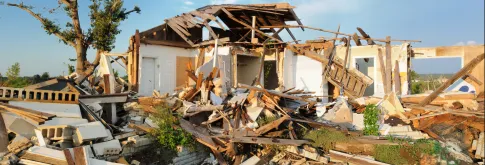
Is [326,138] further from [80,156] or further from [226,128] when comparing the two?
[80,156]

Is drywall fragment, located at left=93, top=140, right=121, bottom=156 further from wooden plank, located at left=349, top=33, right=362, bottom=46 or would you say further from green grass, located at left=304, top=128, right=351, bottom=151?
wooden plank, located at left=349, top=33, right=362, bottom=46

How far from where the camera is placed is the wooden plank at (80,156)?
6465 mm

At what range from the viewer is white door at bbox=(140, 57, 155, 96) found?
14.4 metres

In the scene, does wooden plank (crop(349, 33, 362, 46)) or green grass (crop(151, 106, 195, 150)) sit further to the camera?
wooden plank (crop(349, 33, 362, 46))

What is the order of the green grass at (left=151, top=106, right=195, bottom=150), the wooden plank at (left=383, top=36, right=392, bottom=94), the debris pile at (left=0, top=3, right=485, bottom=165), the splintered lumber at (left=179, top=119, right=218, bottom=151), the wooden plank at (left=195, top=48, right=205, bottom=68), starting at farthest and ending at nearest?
the wooden plank at (left=195, top=48, right=205, bottom=68) < the wooden plank at (left=383, top=36, right=392, bottom=94) < the green grass at (left=151, top=106, right=195, bottom=150) < the splintered lumber at (left=179, top=119, right=218, bottom=151) < the debris pile at (left=0, top=3, right=485, bottom=165)

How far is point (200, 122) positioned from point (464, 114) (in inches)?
241

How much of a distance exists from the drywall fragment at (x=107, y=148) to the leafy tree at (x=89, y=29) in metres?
11.9

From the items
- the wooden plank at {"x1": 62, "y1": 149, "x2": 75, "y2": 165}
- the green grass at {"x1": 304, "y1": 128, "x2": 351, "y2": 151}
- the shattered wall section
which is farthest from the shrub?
the wooden plank at {"x1": 62, "y1": 149, "x2": 75, "y2": 165}

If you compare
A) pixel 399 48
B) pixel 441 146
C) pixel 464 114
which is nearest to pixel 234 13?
pixel 399 48

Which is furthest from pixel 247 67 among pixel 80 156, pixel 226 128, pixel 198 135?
pixel 80 156

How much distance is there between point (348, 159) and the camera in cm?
754

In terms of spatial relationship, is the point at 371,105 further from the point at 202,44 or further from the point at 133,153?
the point at 202,44

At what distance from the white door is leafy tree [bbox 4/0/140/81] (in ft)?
16.8

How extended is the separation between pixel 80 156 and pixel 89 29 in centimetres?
1381
